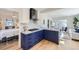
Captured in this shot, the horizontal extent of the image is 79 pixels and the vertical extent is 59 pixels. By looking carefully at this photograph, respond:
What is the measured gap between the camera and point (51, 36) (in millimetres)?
2297

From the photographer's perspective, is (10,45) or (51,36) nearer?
(10,45)

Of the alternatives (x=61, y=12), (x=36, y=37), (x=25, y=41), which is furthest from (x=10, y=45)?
(x=61, y=12)

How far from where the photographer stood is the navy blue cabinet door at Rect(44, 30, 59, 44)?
227cm

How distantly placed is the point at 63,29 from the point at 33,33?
0.64 m

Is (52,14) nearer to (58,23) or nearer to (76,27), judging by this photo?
(58,23)

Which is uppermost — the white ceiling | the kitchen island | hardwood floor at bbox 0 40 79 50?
the white ceiling

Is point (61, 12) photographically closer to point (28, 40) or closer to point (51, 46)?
point (51, 46)

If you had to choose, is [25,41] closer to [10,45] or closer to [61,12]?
[10,45]

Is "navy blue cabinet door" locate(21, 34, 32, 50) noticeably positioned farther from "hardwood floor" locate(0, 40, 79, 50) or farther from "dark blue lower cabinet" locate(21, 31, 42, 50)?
"hardwood floor" locate(0, 40, 79, 50)

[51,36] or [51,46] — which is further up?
[51,36]

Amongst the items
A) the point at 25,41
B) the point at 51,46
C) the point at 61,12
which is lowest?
the point at 51,46

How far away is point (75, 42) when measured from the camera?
7.29 ft

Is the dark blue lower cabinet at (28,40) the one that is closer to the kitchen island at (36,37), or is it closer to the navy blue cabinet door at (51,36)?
the kitchen island at (36,37)

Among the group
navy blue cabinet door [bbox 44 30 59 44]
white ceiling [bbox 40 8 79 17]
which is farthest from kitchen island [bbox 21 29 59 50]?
white ceiling [bbox 40 8 79 17]
